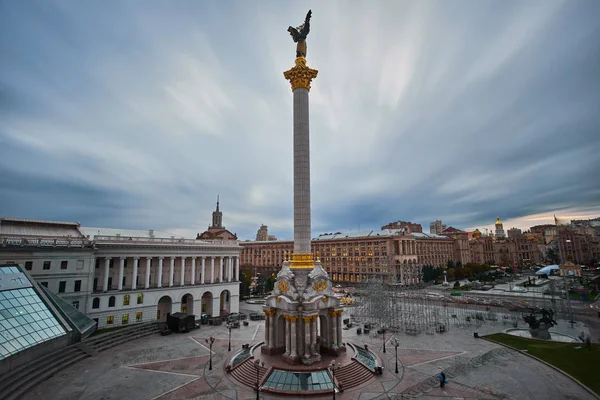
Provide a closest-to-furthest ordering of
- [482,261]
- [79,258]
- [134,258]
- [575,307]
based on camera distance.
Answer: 1. [79,258]
2. [134,258]
3. [575,307]
4. [482,261]

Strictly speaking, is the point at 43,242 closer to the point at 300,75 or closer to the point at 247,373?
the point at 247,373

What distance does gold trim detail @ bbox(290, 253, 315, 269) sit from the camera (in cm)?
3391

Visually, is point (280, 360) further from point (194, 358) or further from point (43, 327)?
point (43, 327)

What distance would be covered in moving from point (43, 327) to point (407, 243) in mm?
102648

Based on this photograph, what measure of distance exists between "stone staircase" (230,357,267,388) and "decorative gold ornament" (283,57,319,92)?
30.2 m

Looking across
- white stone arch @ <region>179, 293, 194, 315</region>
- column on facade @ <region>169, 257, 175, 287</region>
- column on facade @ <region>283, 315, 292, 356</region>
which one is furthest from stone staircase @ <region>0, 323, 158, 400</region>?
column on facade @ <region>283, 315, 292, 356</region>

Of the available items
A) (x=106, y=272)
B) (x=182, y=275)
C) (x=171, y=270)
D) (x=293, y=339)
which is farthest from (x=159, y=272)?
(x=293, y=339)

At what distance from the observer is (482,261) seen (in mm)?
170750

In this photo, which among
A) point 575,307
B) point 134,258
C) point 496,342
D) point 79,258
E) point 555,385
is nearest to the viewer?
point 555,385

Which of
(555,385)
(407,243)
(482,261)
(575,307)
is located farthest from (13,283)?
(482,261)

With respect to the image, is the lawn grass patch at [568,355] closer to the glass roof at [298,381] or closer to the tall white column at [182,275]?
the glass roof at [298,381]

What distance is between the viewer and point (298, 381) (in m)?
26.1

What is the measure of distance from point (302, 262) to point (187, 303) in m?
30.1

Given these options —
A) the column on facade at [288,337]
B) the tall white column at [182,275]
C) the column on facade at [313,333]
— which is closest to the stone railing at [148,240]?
the tall white column at [182,275]
